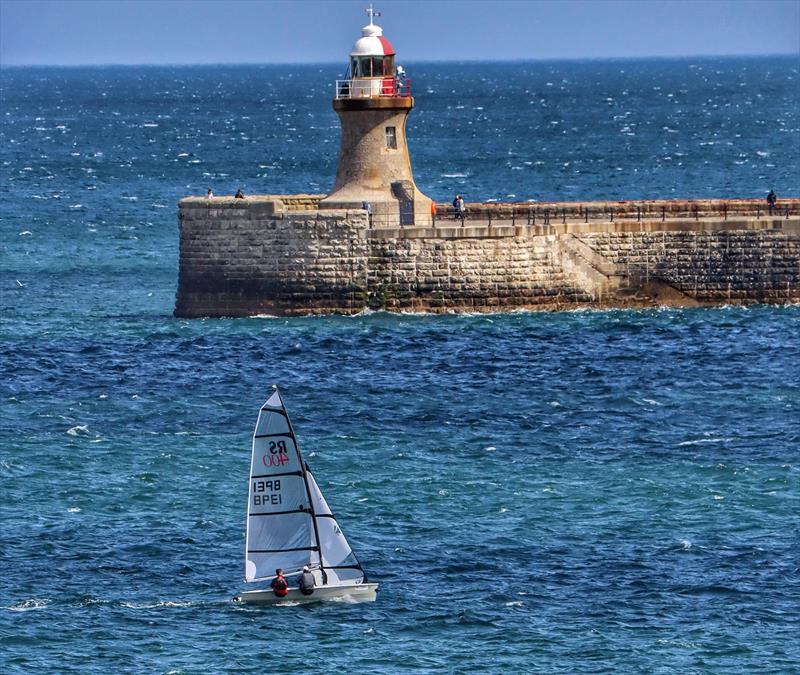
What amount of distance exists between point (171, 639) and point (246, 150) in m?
118

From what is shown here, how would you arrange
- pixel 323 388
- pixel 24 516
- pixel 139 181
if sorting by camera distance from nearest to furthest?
pixel 24 516, pixel 323 388, pixel 139 181

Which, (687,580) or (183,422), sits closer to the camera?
(687,580)

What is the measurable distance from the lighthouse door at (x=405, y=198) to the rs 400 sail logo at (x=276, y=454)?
86.7 ft

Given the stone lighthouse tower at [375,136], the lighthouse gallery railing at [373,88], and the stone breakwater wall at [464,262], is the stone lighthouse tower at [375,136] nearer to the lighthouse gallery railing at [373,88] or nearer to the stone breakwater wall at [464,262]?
the lighthouse gallery railing at [373,88]

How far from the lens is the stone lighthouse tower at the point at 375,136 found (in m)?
59.2

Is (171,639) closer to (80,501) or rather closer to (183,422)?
(80,501)

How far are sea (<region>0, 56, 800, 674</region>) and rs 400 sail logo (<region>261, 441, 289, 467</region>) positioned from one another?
2314 mm

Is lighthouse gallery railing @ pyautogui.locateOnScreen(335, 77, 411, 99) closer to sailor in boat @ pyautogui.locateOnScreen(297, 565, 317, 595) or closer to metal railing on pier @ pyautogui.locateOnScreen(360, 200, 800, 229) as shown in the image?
metal railing on pier @ pyautogui.locateOnScreen(360, 200, 800, 229)

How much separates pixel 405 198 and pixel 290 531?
2714cm

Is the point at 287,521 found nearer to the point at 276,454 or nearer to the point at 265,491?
the point at 265,491

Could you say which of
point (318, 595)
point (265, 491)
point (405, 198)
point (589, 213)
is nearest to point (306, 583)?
point (318, 595)

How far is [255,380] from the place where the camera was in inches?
1976

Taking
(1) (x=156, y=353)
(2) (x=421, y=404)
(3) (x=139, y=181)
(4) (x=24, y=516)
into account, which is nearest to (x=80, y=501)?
(4) (x=24, y=516)

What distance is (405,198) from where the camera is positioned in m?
59.6
